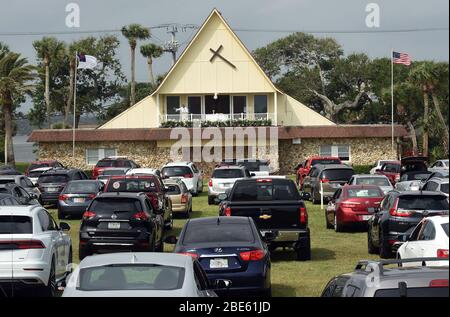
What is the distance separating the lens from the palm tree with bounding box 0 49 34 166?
70.5m

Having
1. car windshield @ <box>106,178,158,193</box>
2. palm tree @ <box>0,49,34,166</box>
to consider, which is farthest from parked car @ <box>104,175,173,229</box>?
palm tree @ <box>0,49,34,166</box>

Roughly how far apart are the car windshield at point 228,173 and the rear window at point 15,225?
25.1m

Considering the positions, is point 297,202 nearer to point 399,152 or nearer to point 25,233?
point 25,233

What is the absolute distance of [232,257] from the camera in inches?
645

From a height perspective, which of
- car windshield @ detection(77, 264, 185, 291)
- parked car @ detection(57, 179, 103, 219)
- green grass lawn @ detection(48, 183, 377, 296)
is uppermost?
car windshield @ detection(77, 264, 185, 291)

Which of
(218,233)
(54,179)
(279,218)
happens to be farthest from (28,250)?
(54,179)

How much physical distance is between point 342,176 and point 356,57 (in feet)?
195

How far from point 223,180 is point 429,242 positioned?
25473 millimetres

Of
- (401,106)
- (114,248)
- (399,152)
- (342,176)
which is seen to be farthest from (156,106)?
(114,248)

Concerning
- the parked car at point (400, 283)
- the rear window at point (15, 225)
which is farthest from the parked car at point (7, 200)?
the parked car at point (400, 283)

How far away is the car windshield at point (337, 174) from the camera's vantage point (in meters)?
41.1

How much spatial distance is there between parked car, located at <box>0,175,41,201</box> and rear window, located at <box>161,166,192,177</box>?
8.36 metres

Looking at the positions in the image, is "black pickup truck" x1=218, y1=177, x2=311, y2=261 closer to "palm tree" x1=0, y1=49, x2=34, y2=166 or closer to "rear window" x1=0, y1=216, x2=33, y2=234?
"rear window" x1=0, y1=216, x2=33, y2=234

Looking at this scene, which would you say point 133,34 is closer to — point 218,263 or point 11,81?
point 11,81
